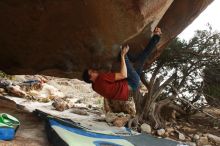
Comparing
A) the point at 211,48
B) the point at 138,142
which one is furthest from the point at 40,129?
the point at 211,48

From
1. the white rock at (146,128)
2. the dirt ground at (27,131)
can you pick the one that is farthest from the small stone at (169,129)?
the dirt ground at (27,131)

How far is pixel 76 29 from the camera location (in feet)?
23.9

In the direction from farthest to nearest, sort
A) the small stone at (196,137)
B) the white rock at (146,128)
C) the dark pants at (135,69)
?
the small stone at (196,137)
the white rock at (146,128)
the dark pants at (135,69)

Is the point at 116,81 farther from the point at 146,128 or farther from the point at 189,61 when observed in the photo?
the point at 189,61

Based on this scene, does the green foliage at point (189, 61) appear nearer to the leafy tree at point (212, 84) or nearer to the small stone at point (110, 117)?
the leafy tree at point (212, 84)

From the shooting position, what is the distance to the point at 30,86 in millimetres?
15594

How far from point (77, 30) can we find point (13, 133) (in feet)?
9.65

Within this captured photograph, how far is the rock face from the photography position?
20.6 ft

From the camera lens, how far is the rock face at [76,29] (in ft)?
20.6

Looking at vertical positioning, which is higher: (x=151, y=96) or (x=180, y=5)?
(x=180, y=5)

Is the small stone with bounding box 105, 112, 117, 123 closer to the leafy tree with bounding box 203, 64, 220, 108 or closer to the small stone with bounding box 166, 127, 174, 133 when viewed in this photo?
the small stone with bounding box 166, 127, 174, 133

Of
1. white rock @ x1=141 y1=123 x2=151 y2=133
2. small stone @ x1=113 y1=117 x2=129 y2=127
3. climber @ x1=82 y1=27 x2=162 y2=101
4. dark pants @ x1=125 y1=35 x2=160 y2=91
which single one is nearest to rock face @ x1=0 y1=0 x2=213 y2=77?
dark pants @ x1=125 y1=35 x2=160 y2=91

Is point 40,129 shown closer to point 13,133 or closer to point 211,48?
point 13,133

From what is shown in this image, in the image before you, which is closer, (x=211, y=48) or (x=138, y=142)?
(x=138, y=142)
